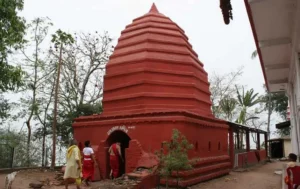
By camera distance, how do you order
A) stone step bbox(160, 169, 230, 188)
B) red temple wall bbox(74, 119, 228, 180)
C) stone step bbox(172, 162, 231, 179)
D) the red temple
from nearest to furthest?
1. stone step bbox(160, 169, 230, 188)
2. stone step bbox(172, 162, 231, 179)
3. red temple wall bbox(74, 119, 228, 180)
4. the red temple

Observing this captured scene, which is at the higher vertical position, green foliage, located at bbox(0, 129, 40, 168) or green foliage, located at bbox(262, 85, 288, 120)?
green foliage, located at bbox(262, 85, 288, 120)

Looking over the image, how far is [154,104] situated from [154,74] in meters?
1.14

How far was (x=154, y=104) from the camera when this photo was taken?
→ 10820 mm

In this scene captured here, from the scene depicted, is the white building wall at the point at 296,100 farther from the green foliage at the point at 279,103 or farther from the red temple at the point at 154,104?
the green foliage at the point at 279,103

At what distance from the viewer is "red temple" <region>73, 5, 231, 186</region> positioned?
943 cm

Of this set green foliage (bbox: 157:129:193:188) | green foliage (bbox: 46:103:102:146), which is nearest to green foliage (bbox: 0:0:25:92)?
green foliage (bbox: 157:129:193:188)

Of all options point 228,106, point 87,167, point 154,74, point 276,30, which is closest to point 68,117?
point 154,74

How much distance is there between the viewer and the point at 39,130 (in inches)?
721

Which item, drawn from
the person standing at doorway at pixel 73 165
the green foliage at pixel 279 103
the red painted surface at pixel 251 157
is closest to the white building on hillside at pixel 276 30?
the person standing at doorway at pixel 73 165

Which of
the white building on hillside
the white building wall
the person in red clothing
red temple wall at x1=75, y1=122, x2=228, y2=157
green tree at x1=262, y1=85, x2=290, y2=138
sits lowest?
the person in red clothing

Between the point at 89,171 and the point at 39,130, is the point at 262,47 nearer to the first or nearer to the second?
the point at 89,171

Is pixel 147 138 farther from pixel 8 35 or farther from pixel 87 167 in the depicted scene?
pixel 8 35

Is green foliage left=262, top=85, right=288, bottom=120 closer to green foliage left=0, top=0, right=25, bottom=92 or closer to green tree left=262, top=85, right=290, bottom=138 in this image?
green tree left=262, top=85, right=290, bottom=138

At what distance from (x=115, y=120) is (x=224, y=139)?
4.64 meters
